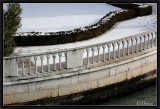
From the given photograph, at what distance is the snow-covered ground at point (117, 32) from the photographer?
19.4 m

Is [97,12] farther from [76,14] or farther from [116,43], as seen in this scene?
[116,43]

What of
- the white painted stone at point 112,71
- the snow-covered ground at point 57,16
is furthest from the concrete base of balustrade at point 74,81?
the snow-covered ground at point 57,16

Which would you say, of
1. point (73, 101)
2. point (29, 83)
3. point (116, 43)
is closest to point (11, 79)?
point (29, 83)

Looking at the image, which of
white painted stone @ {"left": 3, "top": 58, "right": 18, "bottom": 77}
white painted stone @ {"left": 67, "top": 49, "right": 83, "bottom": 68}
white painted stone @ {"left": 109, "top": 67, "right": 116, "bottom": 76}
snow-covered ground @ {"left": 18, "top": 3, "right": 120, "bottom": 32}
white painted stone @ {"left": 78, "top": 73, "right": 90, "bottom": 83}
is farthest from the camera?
snow-covered ground @ {"left": 18, "top": 3, "right": 120, "bottom": 32}

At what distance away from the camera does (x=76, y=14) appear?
2247cm

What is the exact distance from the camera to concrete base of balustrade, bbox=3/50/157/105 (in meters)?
17.0

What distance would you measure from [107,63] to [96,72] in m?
0.49

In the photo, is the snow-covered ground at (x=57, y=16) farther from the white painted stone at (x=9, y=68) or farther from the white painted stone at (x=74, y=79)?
the white painted stone at (x=9, y=68)

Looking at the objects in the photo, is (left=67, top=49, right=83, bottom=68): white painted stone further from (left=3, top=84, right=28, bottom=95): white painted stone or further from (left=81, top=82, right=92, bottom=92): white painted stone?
(left=3, top=84, right=28, bottom=95): white painted stone

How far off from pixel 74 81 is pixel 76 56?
0.75 m

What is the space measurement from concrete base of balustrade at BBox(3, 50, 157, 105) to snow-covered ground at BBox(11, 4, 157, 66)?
92cm

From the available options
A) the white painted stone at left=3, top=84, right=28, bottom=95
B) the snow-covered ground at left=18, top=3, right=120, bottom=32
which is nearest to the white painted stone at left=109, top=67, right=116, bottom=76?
the white painted stone at left=3, top=84, right=28, bottom=95

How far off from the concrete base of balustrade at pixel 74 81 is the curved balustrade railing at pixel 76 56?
0.23 meters

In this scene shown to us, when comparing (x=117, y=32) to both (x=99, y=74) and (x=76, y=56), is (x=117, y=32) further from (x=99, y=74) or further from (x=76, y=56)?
(x=76, y=56)
